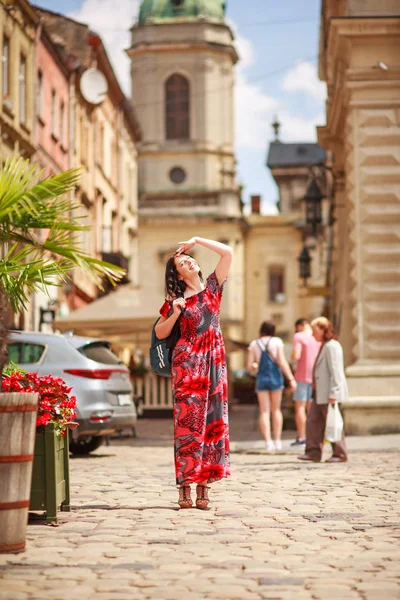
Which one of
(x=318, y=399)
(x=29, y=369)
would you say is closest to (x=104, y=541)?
(x=318, y=399)

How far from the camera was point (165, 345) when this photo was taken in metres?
9.91

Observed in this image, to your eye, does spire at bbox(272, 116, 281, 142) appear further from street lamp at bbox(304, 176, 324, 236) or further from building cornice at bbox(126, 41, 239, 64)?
street lamp at bbox(304, 176, 324, 236)

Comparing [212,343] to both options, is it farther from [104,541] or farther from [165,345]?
[104,541]

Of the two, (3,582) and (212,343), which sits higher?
(212,343)

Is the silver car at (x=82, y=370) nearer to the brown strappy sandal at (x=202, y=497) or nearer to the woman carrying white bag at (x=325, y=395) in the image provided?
the woman carrying white bag at (x=325, y=395)

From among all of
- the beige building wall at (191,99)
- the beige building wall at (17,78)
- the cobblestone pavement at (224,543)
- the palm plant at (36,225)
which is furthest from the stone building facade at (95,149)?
the palm plant at (36,225)

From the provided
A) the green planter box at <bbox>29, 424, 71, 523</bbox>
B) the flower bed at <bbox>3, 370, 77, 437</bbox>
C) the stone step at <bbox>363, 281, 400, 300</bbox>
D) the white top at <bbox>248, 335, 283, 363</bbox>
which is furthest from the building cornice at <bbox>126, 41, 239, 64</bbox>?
the green planter box at <bbox>29, 424, 71, 523</bbox>

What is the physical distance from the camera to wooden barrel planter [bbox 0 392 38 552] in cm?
731

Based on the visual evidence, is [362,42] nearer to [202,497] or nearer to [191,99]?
[202,497]

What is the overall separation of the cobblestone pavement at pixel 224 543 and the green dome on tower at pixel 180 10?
6295 cm

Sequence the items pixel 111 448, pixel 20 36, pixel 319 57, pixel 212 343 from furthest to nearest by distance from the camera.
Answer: pixel 319 57 < pixel 20 36 < pixel 111 448 < pixel 212 343

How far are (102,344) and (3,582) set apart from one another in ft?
37.2

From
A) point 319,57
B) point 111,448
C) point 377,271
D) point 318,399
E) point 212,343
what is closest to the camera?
point 212,343

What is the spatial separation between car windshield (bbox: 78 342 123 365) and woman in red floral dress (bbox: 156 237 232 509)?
713 cm
